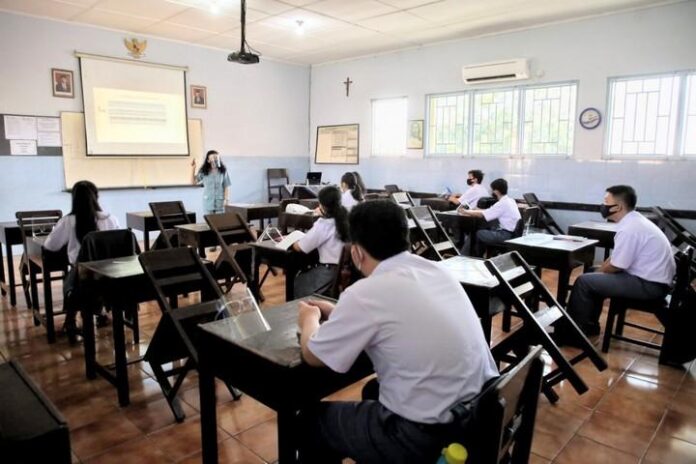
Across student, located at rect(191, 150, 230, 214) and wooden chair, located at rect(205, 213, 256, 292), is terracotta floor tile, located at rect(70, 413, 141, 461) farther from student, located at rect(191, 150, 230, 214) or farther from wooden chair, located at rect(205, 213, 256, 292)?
student, located at rect(191, 150, 230, 214)

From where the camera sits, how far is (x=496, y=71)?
22.3ft

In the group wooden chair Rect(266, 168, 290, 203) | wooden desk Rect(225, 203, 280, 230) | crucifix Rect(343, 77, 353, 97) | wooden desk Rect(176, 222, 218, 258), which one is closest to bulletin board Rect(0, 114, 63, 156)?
wooden desk Rect(225, 203, 280, 230)

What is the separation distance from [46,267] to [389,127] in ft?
19.8

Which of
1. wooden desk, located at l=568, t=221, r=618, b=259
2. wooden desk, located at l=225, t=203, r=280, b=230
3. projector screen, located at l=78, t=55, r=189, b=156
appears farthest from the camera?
projector screen, located at l=78, t=55, r=189, b=156

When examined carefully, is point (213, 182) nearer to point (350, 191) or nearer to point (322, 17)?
point (350, 191)

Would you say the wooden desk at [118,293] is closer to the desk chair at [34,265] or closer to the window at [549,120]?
the desk chair at [34,265]

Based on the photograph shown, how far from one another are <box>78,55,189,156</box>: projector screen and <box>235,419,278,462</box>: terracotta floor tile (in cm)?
569

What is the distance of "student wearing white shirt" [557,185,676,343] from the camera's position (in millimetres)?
3213

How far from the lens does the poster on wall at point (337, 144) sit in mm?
8930

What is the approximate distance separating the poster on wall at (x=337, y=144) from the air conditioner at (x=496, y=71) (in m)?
2.36

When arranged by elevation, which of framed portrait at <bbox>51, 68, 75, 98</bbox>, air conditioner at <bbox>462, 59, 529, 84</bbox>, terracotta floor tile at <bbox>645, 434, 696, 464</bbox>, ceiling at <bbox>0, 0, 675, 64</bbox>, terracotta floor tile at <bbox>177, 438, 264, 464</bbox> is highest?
ceiling at <bbox>0, 0, 675, 64</bbox>

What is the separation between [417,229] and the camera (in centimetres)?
420

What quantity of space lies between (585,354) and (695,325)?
101 centimetres

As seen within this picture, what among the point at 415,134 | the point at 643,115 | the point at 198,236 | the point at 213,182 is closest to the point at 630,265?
the point at 198,236
